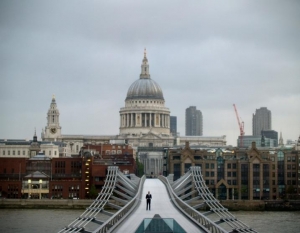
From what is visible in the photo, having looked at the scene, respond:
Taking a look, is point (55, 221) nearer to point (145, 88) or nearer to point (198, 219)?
point (198, 219)

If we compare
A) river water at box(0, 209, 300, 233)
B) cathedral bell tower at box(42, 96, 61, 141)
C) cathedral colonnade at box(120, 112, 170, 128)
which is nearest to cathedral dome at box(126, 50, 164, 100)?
cathedral colonnade at box(120, 112, 170, 128)

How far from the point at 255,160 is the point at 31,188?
771 inches

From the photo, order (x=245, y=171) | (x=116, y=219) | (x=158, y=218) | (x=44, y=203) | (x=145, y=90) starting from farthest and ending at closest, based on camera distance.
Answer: (x=145, y=90)
(x=245, y=171)
(x=44, y=203)
(x=116, y=219)
(x=158, y=218)

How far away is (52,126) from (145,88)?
21807 mm

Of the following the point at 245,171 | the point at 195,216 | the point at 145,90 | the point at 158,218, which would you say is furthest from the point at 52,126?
the point at 158,218

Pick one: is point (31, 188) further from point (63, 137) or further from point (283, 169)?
point (63, 137)

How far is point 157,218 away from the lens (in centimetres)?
3903

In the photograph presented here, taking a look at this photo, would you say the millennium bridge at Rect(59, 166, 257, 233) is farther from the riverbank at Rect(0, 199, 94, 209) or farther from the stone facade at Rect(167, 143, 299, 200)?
the stone facade at Rect(167, 143, 299, 200)

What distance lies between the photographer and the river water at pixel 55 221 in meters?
57.6

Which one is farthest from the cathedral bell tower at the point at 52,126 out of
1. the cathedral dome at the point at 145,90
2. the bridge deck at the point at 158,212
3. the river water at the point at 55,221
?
the bridge deck at the point at 158,212

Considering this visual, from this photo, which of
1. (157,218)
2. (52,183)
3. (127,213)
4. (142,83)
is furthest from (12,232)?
(142,83)

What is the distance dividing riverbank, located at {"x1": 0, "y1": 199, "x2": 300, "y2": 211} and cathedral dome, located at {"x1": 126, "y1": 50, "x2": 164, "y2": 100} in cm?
8901

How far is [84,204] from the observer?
85.6 meters

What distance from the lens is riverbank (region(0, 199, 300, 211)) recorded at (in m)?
84.5
